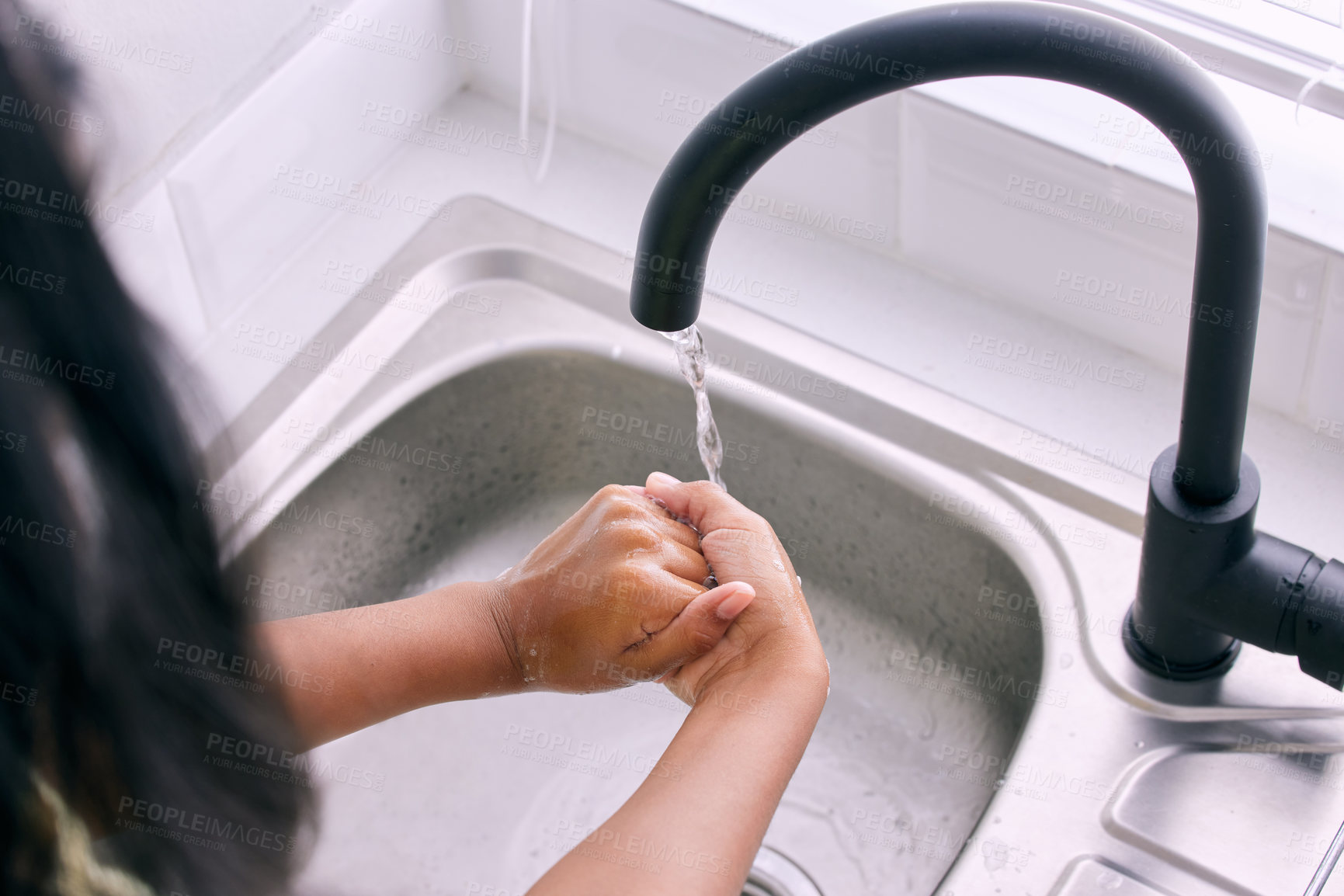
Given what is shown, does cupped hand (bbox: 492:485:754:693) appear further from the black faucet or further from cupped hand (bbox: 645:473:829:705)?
the black faucet

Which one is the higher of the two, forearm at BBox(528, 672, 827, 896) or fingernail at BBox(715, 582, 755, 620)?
fingernail at BBox(715, 582, 755, 620)

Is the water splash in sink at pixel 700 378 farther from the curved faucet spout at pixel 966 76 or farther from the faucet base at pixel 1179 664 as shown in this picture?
the faucet base at pixel 1179 664

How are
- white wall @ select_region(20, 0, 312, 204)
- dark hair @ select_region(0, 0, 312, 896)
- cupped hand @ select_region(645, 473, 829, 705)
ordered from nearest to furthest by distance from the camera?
dark hair @ select_region(0, 0, 312, 896) → cupped hand @ select_region(645, 473, 829, 705) → white wall @ select_region(20, 0, 312, 204)

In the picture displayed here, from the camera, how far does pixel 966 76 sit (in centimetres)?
49

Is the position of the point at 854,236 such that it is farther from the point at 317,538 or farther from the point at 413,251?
the point at 317,538

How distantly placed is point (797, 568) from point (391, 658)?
0.39 meters

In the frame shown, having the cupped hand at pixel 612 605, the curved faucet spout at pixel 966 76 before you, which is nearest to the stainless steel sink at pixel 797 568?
the cupped hand at pixel 612 605

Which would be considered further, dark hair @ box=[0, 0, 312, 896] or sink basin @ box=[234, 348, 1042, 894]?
sink basin @ box=[234, 348, 1042, 894]

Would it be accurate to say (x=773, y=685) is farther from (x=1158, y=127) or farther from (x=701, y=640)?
(x=1158, y=127)

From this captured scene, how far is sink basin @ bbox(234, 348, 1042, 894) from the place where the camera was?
0.85 m

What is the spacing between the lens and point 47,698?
19.1 inches

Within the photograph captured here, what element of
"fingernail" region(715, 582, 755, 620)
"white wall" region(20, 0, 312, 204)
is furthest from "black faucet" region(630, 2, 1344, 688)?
"white wall" region(20, 0, 312, 204)

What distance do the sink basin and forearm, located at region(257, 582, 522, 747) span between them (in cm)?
16

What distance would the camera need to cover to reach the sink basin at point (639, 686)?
2.79ft
